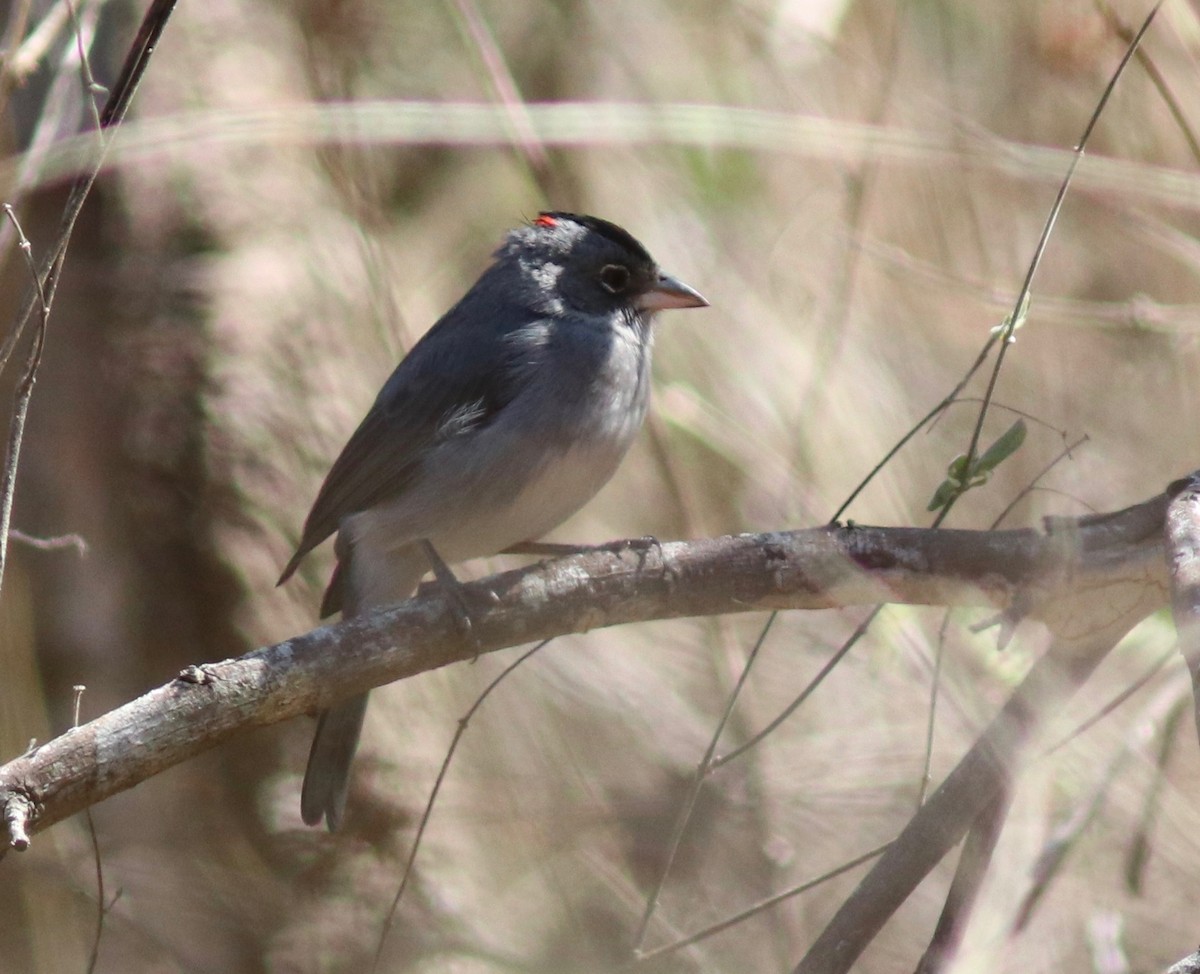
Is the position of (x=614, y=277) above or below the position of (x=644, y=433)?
below

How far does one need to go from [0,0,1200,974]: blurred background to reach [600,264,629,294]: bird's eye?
852mm

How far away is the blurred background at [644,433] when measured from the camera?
14.0 feet

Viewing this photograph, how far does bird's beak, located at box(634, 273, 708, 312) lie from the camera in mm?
3836

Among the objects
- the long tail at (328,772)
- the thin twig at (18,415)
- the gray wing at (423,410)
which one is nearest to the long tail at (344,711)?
the long tail at (328,772)

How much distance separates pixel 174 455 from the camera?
4.60m

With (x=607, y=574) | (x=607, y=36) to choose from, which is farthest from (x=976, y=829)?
(x=607, y=36)

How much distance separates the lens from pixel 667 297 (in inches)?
152

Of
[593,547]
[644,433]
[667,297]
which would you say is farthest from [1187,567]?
[644,433]

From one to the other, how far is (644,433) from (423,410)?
1.48m

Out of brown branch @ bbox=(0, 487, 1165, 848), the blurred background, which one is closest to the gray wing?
brown branch @ bbox=(0, 487, 1165, 848)

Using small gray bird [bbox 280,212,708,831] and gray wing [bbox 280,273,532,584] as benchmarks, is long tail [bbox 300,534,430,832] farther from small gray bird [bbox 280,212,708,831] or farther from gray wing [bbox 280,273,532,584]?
gray wing [bbox 280,273,532,584]

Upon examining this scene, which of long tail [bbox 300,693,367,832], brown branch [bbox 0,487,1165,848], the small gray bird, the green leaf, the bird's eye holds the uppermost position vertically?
the bird's eye

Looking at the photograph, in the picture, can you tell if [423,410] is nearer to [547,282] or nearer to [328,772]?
[547,282]

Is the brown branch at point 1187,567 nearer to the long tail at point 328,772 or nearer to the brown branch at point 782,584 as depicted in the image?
the brown branch at point 782,584
